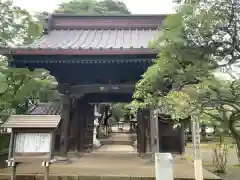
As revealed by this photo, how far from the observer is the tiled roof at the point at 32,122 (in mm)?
5350

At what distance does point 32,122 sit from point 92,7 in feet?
90.6

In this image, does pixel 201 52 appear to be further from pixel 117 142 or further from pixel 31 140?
pixel 117 142

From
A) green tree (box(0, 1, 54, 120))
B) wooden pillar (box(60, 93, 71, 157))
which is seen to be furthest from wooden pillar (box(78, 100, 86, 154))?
green tree (box(0, 1, 54, 120))

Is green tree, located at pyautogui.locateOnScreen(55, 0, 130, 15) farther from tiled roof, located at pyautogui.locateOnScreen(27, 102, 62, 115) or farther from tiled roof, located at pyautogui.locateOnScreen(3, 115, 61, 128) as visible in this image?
tiled roof, located at pyautogui.locateOnScreen(3, 115, 61, 128)

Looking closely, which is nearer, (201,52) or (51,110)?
(201,52)

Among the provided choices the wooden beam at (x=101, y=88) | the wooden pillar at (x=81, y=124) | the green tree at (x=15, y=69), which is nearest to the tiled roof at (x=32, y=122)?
the green tree at (x=15, y=69)

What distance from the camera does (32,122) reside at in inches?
214

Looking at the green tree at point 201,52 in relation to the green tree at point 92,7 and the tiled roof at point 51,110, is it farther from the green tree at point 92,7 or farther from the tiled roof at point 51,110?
the green tree at point 92,7

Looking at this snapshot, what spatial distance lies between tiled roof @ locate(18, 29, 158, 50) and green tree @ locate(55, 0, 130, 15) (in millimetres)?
20713

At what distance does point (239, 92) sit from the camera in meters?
4.12

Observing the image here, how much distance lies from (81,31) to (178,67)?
663cm

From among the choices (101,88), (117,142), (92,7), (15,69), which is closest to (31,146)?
(15,69)

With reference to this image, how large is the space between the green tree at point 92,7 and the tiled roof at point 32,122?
26.0 m

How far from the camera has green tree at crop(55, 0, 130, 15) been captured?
30.5 m
